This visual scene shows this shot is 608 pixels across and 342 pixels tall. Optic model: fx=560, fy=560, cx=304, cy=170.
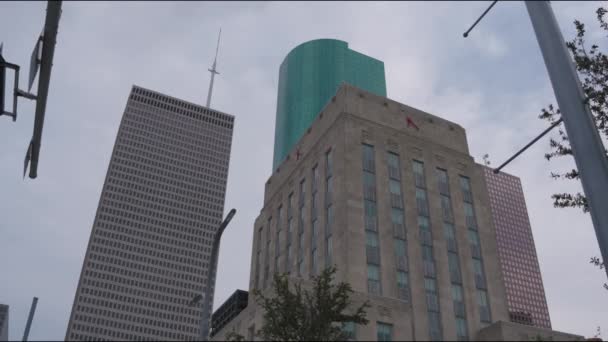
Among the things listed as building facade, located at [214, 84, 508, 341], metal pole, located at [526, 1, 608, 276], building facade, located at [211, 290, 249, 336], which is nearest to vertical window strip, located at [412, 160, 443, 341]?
building facade, located at [214, 84, 508, 341]

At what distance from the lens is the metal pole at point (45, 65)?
9.23 metres

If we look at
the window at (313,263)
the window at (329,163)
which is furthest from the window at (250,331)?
the window at (329,163)

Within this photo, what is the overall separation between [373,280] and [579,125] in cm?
4627

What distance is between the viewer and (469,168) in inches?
2726

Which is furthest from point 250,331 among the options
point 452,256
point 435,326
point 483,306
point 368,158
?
point 483,306

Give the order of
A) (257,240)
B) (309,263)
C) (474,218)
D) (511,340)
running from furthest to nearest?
(257,240) → (474,218) → (309,263) → (511,340)

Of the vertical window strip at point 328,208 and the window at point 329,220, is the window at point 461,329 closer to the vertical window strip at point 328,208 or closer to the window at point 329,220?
the vertical window strip at point 328,208

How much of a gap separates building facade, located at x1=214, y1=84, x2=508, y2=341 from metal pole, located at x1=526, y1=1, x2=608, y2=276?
124 feet

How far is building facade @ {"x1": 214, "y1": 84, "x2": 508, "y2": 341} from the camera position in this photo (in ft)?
176

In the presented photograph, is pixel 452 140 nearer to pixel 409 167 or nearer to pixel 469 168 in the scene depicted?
pixel 469 168

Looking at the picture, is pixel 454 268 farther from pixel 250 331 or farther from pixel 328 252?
pixel 250 331

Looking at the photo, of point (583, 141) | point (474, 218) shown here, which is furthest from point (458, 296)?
point (583, 141)

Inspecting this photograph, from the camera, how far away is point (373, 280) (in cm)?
5372

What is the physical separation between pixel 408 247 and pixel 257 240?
28.3 m
